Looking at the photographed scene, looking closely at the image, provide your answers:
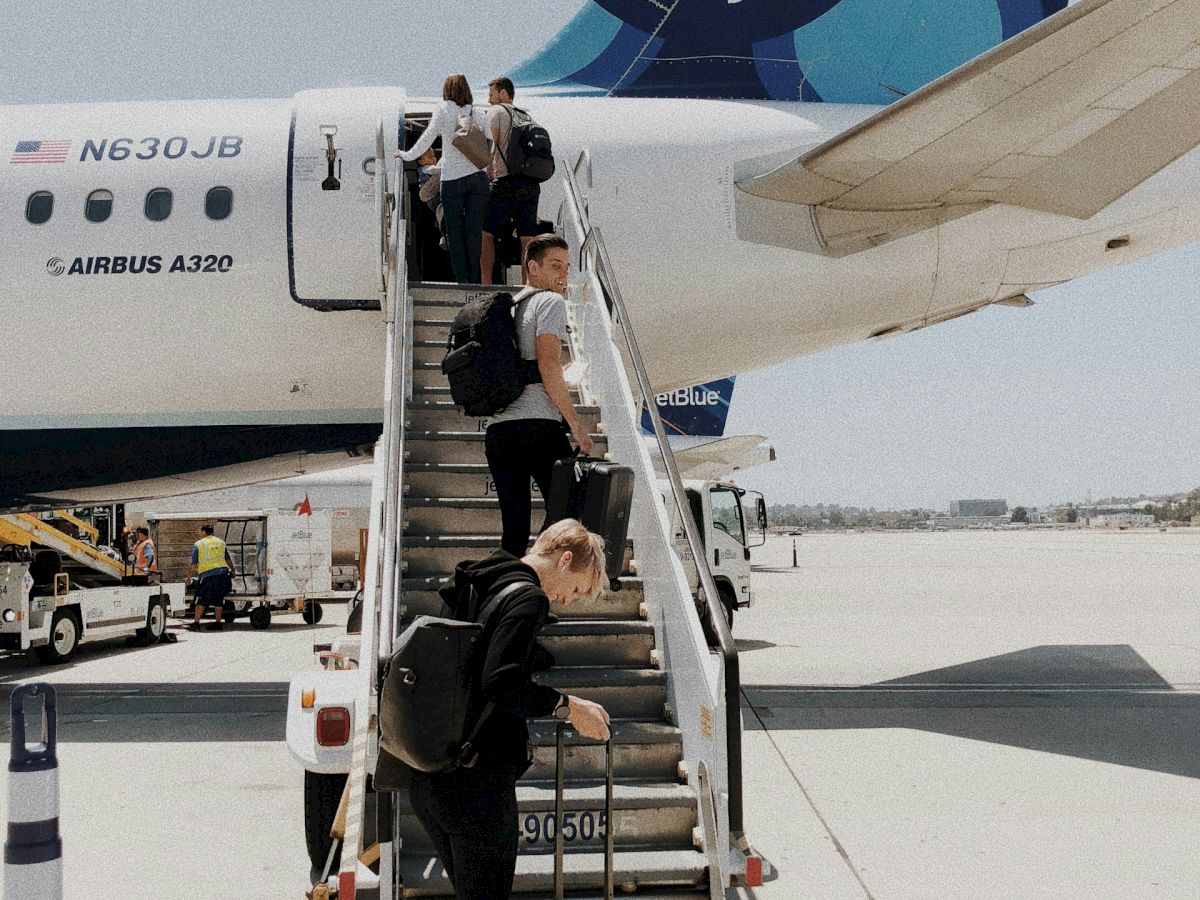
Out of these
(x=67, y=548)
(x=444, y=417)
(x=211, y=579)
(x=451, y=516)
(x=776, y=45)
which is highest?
(x=776, y=45)

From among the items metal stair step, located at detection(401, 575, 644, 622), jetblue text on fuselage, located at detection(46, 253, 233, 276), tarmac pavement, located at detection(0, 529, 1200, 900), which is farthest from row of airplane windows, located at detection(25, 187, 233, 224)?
metal stair step, located at detection(401, 575, 644, 622)

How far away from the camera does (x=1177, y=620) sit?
16453 mm

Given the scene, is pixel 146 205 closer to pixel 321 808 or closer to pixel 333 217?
pixel 333 217

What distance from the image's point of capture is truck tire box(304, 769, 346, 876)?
5.05m

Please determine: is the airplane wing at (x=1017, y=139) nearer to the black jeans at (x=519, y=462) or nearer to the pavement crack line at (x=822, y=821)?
the black jeans at (x=519, y=462)

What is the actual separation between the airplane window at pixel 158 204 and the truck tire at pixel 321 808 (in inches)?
224

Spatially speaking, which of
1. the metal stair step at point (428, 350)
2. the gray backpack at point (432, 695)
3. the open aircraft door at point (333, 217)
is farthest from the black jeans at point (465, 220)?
the gray backpack at point (432, 695)

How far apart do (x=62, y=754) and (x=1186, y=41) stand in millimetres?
8934

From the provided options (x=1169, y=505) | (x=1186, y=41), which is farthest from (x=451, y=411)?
(x=1169, y=505)

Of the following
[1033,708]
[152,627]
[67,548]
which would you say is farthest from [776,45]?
[152,627]

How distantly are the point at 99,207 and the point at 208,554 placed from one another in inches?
413

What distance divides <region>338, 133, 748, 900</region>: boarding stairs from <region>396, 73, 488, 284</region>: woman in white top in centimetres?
67

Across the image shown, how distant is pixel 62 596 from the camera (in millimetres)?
13883

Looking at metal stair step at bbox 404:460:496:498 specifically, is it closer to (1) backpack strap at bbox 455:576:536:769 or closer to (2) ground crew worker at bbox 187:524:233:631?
(1) backpack strap at bbox 455:576:536:769
